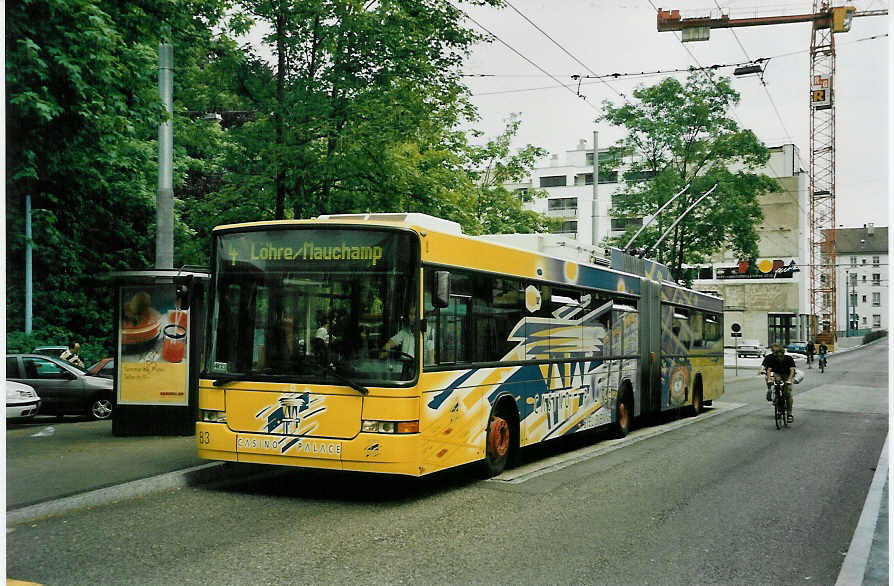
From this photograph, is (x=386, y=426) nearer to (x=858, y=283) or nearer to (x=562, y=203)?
(x=858, y=283)

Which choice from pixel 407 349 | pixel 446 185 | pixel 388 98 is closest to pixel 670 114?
pixel 446 185

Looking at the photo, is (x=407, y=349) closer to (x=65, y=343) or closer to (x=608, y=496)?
(x=608, y=496)

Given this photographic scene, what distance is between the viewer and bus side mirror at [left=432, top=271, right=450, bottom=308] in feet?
30.6

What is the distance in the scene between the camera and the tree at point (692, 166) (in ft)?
128

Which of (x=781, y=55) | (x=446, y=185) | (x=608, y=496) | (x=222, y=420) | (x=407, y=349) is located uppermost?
(x=781, y=55)

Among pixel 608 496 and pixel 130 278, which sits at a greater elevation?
pixel 130 278

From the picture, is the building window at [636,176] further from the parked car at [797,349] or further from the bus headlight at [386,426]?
the bus headlight at [386,426]

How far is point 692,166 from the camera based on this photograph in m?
41.4

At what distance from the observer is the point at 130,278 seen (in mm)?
14180

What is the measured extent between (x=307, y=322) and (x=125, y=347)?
233 inches

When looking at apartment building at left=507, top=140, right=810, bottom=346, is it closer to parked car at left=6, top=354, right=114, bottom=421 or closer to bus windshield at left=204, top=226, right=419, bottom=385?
parked car at left=6, top=354, right=114, bottom=421

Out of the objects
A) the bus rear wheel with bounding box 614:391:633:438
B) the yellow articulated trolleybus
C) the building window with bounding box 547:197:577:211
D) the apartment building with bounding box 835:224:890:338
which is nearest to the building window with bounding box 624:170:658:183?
the bus rear wheel with bounding box 614:391:633:438

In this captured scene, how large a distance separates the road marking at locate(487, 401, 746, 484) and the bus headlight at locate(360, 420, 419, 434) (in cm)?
217

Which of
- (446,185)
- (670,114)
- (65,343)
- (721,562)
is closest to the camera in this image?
(721,562)
